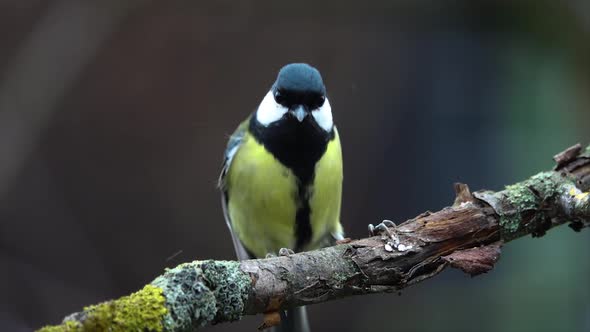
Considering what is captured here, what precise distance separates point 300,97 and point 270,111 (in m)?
0.11

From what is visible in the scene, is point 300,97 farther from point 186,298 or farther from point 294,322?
point 186,298

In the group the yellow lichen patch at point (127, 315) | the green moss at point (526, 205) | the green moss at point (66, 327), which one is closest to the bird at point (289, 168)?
the green moss at point (526, 205)

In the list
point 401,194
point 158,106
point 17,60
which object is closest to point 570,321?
point 401,194

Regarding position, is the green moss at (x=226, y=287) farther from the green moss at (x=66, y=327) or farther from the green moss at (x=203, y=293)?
the green moss at (x=66, y=327)

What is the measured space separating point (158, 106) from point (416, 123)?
109cm

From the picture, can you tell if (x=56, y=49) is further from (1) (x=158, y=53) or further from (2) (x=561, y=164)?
(2) (x=561, y=164)

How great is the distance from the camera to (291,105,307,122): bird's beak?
161 cm

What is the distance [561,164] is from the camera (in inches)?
57.1

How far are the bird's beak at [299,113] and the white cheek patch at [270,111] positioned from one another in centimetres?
4

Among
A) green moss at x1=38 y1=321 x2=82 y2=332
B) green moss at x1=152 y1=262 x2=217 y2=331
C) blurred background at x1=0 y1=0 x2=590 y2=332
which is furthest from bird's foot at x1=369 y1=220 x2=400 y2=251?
blurred background at x1=0 y1=0 x2=590 y2=332

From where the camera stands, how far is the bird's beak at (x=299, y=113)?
63.5 inches

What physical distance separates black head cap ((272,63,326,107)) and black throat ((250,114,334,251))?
48 mm

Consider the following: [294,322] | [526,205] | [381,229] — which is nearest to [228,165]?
[294,322]

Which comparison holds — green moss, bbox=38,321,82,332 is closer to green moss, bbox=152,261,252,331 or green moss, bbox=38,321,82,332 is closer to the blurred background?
green moss, bbox=152,261,252,331
